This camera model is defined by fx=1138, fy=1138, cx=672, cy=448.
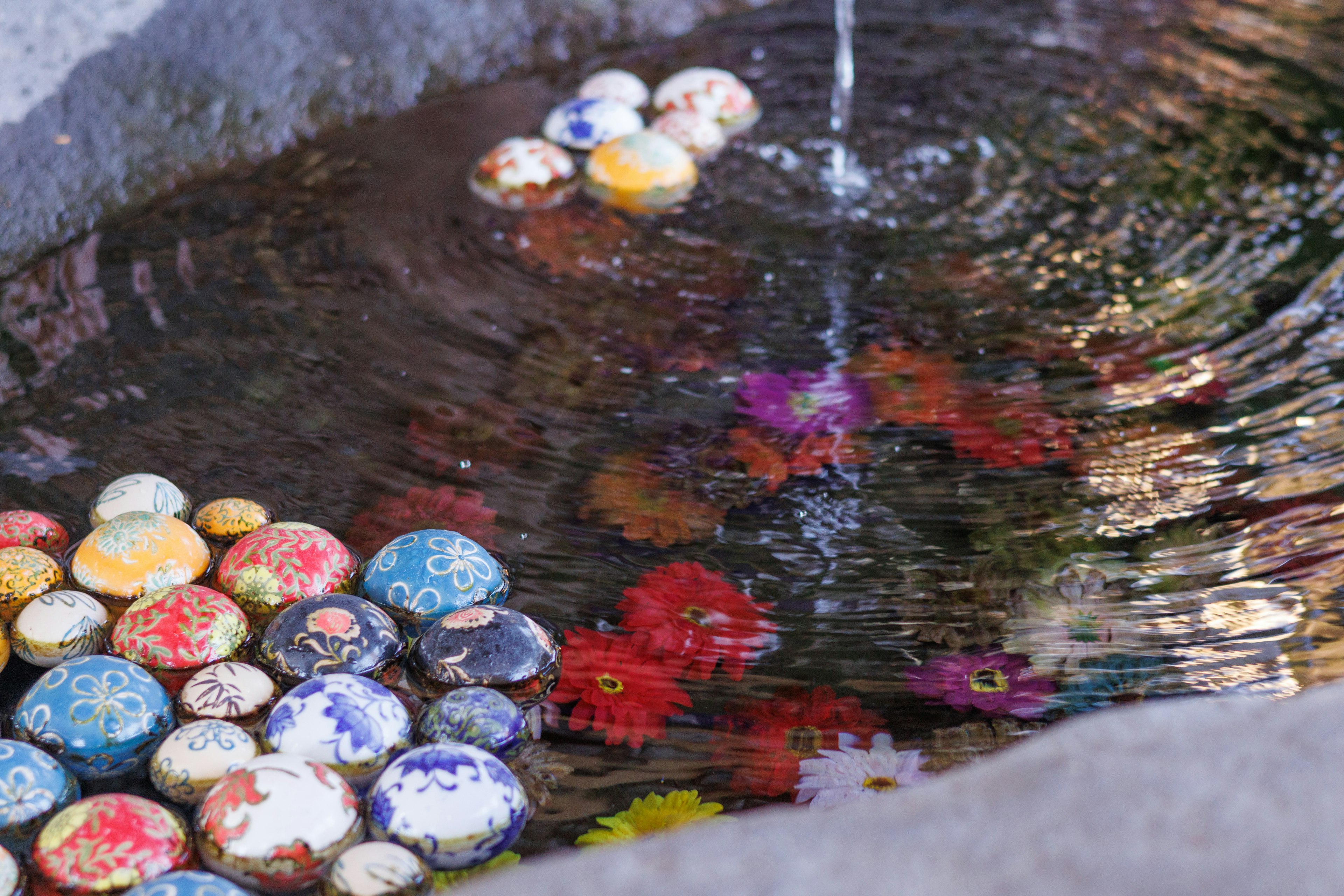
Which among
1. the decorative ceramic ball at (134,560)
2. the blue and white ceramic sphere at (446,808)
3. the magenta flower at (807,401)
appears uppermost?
the magenta flower at (807,401)

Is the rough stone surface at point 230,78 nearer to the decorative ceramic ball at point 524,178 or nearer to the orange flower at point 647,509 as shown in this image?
the decorative ceramic ball at point 524,178

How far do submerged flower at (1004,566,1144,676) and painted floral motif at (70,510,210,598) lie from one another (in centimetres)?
141

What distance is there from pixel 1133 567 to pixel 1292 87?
2535mm

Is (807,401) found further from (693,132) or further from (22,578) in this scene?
(22,578)

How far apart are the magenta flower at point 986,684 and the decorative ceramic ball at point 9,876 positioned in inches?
51.1

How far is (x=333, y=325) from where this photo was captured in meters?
2.74

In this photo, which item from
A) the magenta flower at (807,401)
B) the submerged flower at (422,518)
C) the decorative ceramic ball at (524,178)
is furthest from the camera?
the decorative ceramic ball at (524,178)

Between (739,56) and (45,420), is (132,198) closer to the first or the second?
(45,420)

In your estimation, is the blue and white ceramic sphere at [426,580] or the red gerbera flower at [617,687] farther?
the blue and white ceramic sphere at [426,580]

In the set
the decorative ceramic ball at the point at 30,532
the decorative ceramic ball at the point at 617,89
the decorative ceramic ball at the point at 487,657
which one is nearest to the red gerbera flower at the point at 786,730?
the decorative ceramic ball at the point at 487,657

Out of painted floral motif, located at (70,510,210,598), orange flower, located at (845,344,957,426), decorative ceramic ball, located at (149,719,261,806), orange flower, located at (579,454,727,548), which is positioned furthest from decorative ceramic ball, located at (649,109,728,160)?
decorative ceramic ball, located at (149,719,261,806)

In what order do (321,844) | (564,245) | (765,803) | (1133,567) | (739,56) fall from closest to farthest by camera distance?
(321,844)
(765,803)
(1133,567)
(564,245)
(739,56)

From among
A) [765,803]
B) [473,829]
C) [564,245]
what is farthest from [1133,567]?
[564,245]

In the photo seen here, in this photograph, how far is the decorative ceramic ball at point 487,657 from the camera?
1.79m
